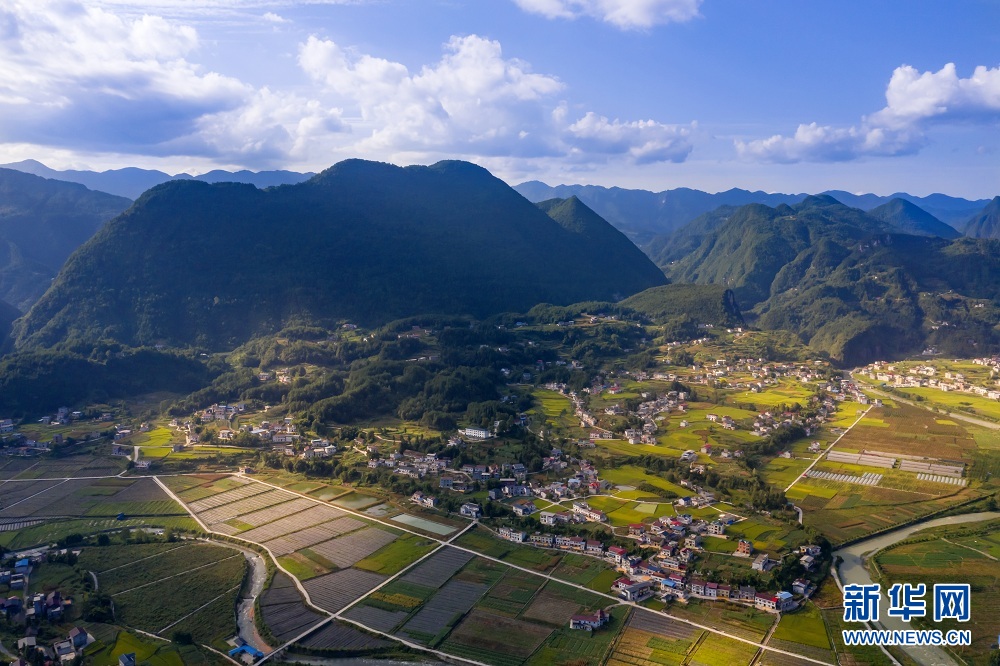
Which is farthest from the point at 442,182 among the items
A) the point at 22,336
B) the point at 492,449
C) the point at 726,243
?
the point at 492,449

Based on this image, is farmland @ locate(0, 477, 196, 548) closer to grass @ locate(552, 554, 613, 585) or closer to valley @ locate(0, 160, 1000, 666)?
valley @ locate(0, 160, 1000, 666)

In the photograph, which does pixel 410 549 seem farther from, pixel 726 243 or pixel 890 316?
pixel 726 243

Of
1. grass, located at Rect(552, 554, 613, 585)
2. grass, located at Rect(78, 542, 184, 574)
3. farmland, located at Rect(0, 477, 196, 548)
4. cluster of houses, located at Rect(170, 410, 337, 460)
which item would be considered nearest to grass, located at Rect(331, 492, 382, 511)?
cluster of houses, located at Rect(170, 410, 337, 460)

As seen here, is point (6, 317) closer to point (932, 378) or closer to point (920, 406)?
point (920, 406)

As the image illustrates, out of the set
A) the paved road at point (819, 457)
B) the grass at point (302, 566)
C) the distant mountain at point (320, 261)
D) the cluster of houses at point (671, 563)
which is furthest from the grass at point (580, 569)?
the distant mountain at point (320, 261)

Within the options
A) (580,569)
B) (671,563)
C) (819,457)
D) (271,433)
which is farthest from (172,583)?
(819,457)

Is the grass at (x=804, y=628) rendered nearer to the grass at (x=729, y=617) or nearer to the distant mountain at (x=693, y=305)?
the grass at (x=729, y=617)
